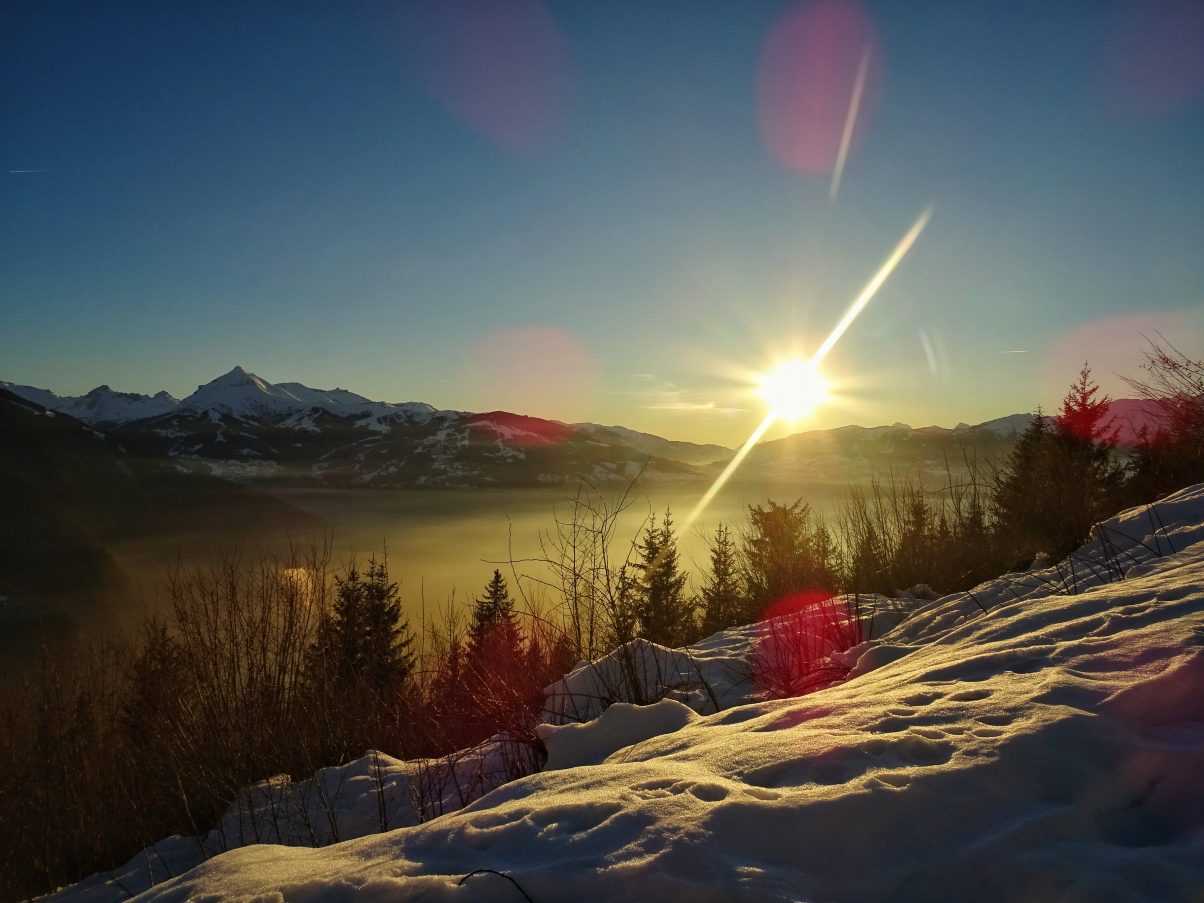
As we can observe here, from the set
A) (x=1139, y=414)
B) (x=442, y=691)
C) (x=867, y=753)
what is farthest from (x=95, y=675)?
(x=1139, y=414)

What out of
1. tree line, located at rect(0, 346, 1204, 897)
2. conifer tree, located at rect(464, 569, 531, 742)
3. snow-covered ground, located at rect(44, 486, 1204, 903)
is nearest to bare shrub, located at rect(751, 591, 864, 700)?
tree line, located at rect(0, 346, 1204, 897)

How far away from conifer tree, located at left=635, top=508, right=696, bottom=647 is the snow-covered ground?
5.61 meters

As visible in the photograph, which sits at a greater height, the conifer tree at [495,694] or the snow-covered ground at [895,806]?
the snow-covered ground at [895,806]

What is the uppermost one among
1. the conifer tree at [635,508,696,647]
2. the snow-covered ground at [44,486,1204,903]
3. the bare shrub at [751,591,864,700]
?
the snow-covered ground at [44,486,1204,903]

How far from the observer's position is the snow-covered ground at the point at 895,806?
123 centimetres

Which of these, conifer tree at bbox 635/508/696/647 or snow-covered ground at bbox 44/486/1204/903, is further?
conifer tree at bbox 635/508/696/647

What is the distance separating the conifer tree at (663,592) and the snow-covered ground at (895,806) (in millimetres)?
5608

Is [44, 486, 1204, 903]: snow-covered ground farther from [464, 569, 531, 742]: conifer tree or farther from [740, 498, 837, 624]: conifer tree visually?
[740, 498, 837, 624]: conifer tree

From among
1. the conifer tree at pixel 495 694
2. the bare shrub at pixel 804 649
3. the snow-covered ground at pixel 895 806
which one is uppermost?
the snow-covered ground at pixel 895 806

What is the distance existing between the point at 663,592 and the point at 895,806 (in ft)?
51.5

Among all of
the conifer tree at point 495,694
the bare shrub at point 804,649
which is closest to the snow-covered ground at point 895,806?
the bare shrub at point 804,649

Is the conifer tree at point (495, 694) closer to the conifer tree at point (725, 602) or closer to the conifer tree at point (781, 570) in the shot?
the conifer tree at point (781, 570)

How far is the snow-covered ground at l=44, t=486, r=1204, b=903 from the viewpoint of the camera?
123 centimetres

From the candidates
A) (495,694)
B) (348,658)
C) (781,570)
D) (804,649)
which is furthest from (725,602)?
(495,694)
